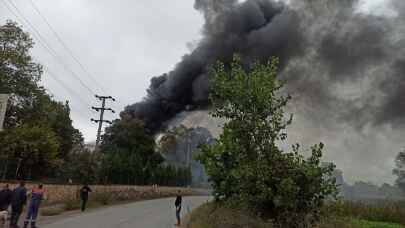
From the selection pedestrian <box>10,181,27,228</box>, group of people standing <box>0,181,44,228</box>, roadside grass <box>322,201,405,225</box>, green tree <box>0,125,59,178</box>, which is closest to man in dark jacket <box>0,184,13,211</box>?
group of people standing <box>0,181,44,228</box>

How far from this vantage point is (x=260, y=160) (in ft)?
36.2

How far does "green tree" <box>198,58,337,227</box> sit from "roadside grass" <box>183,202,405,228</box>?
2.03ft

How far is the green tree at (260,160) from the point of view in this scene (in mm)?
9906

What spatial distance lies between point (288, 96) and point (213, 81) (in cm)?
338

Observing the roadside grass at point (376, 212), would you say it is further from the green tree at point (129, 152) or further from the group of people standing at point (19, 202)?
the green tree at point (129, 152)

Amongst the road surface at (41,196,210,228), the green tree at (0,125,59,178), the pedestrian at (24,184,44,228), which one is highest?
the green tree at (0,125,59,178)

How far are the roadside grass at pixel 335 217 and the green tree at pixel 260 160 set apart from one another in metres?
0.62

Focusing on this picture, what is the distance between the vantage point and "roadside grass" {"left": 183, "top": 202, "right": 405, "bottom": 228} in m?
10.3

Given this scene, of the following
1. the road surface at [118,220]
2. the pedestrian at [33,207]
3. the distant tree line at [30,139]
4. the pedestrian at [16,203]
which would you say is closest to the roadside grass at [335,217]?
the road surface at [118,220]

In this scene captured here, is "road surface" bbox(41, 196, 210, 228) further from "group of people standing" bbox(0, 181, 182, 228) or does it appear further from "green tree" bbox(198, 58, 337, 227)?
"green tree" bbox(198, 58, 337, 227)

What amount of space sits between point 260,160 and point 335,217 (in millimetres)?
3093

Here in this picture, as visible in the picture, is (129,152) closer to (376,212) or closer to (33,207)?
(376,212)

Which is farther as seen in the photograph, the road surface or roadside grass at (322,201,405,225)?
roadside grass at (322,201,405,225)

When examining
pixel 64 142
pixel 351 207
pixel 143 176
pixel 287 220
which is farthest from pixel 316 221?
pixel 64 142
